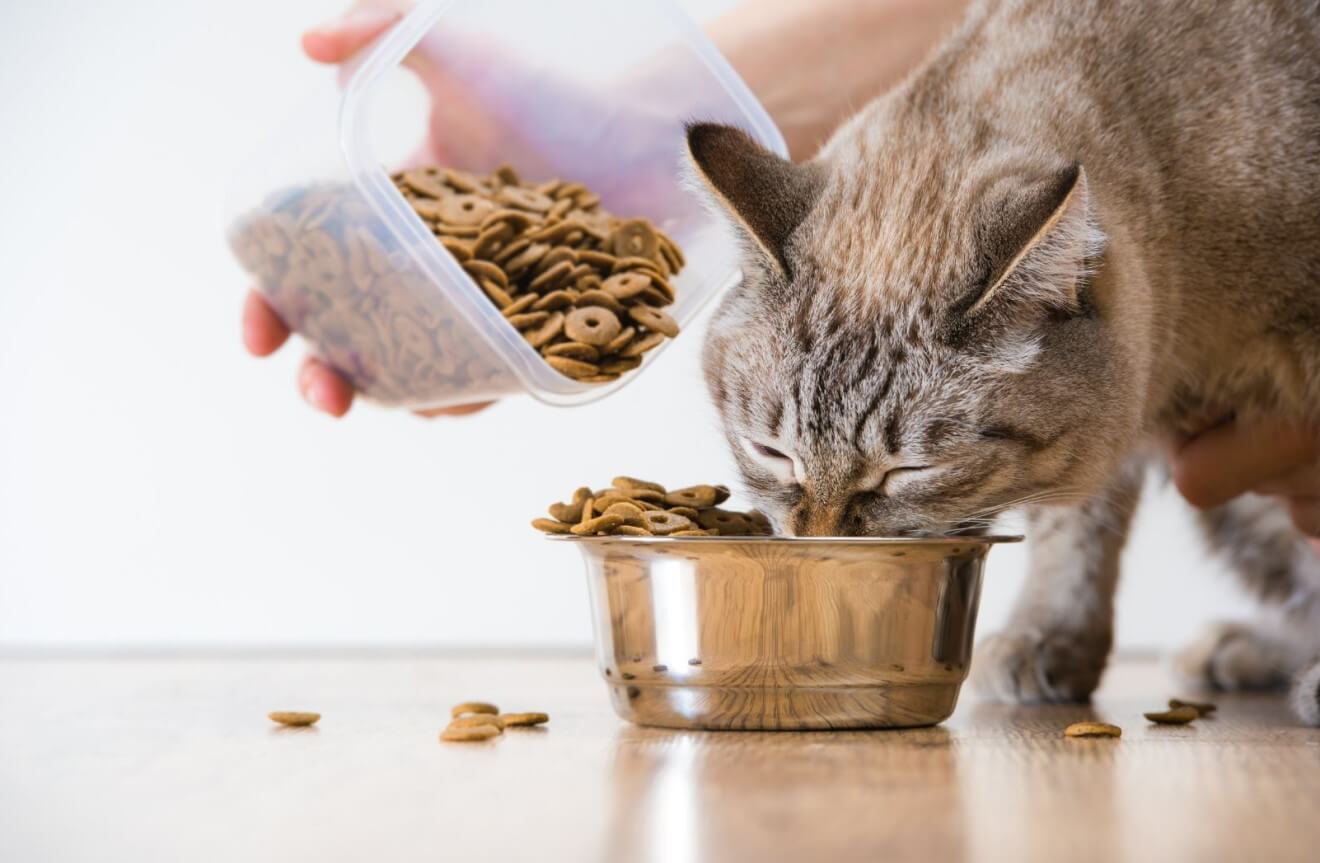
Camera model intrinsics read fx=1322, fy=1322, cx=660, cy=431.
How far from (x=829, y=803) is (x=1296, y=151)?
1.08m

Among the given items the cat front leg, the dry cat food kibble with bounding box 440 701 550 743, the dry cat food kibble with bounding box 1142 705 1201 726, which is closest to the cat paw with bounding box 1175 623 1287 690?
the cat front leg

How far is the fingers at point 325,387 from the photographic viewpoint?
206 cm

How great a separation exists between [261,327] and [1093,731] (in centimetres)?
139

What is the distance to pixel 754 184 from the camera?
1535mm

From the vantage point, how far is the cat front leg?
74.2 inches

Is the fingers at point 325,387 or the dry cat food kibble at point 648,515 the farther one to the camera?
the fingers at point 325,387

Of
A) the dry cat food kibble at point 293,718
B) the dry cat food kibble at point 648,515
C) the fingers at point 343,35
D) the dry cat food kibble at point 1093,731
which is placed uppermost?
the fingers at point 343,35

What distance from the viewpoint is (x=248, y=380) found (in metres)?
3.25

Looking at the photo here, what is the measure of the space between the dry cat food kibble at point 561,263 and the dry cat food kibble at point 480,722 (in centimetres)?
43

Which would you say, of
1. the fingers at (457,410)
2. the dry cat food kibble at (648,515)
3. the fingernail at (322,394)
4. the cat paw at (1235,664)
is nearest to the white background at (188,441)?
the fingers at (457,410)

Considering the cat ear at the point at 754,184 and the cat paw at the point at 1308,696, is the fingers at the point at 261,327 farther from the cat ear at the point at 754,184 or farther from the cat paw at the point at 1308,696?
the cat paw at the point at 1308,696

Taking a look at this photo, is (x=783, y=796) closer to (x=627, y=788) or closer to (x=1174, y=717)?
(x=627, y=788)

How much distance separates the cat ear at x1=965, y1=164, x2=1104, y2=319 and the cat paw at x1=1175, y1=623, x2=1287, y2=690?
97 centimetres

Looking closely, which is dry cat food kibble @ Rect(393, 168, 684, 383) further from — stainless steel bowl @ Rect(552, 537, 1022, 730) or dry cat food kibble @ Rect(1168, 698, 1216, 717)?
dry cat food kibble @ Rect(1168, 698, 1216, 717)
